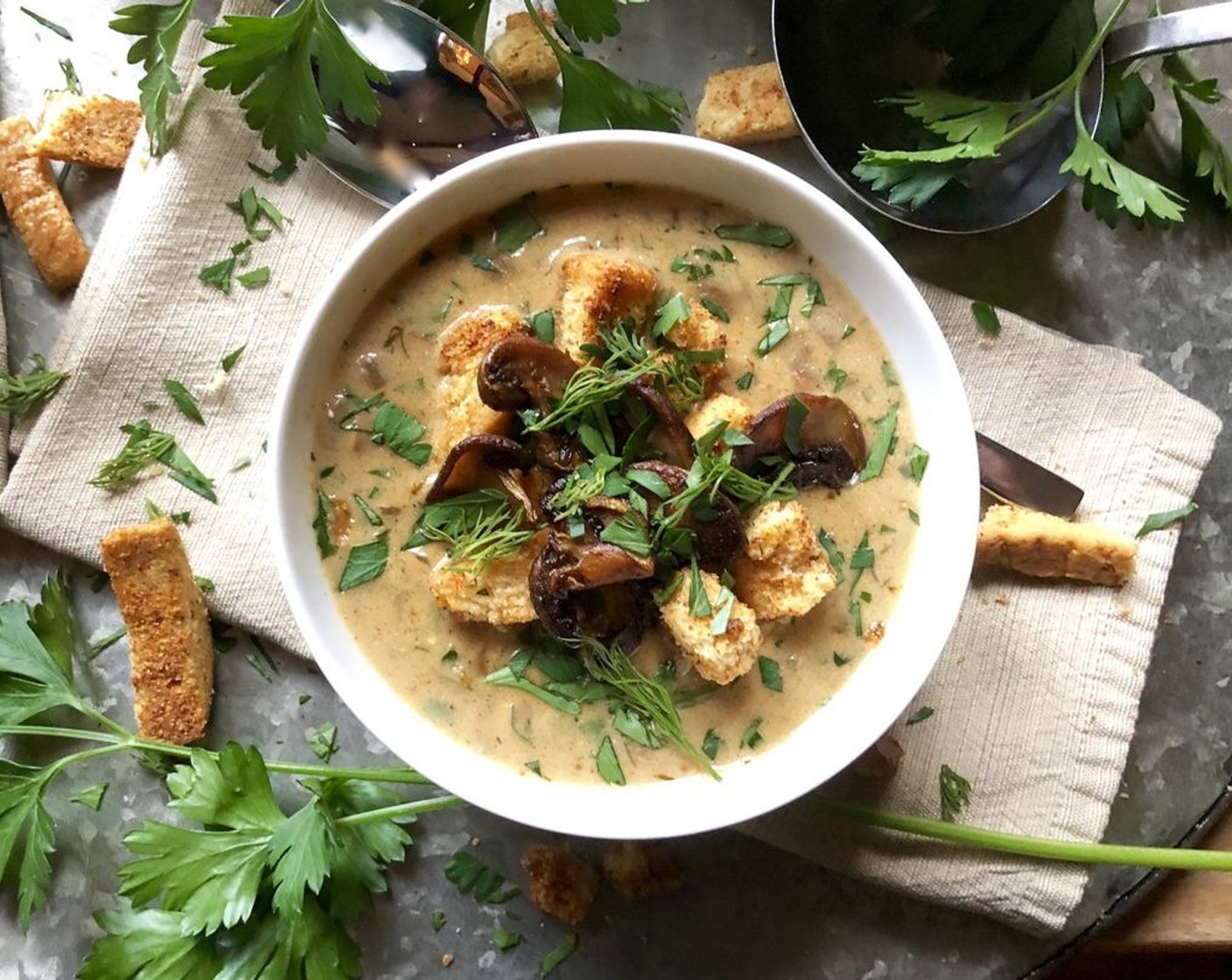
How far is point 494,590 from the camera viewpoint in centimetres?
211

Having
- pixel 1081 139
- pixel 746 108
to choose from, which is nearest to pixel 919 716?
pixel 1081 139

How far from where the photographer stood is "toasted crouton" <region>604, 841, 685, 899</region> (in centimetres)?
254

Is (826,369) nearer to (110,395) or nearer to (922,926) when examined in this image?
(922,926)

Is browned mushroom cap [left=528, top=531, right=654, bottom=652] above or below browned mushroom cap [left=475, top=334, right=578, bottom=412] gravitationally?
below

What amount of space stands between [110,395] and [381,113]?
853 mm

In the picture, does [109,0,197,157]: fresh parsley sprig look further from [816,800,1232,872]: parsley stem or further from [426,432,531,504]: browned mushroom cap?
[816,800,1232,872]: parsley stem

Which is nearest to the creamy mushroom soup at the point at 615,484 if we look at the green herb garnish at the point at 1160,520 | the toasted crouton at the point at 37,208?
the green herb garnish at the point at 1160,520

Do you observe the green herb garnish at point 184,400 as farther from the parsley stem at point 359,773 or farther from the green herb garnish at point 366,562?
the parsley stem at point 359,773

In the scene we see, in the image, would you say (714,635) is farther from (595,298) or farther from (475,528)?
(595,298)

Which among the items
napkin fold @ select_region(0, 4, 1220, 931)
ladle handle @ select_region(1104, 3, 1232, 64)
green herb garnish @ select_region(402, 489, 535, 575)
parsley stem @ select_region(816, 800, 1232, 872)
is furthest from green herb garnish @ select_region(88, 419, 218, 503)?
ladle handle @ select_region(1104, 3, 1232, 64)

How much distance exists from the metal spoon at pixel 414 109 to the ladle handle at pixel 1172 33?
1.28 m

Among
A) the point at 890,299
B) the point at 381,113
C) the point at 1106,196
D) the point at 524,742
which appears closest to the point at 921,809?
the point at 524,742

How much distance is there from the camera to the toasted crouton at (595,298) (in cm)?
211

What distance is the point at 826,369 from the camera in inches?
88.1
